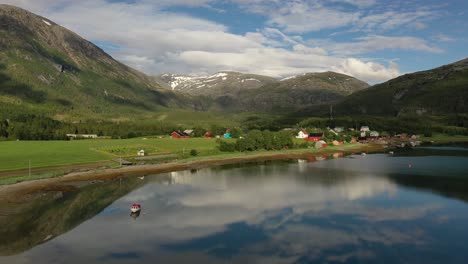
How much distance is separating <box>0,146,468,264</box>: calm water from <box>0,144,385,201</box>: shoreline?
4713 millimetres

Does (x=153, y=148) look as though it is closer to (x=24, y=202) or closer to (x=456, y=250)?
(x=24, y=202)

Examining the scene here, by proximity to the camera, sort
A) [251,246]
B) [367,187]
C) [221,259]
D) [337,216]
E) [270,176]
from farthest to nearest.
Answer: [270,176] → [367,187] → [337,216] → [251,246] → [221,259]

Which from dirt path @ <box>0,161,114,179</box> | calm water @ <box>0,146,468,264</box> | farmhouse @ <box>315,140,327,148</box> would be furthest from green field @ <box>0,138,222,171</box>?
farmhouse @ <box>315,140,327,148</box>

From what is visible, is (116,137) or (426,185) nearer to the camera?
(426,185)

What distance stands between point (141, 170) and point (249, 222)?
42386 millimetres

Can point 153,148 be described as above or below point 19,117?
below

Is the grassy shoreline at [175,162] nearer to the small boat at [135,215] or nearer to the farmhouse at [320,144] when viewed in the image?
the farmhouse at [320,144]

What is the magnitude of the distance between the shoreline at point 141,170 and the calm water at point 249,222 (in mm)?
4713

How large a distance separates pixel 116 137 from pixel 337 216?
404 feet

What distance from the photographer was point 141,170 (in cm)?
8125

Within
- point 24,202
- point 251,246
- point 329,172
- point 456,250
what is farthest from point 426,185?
point 24,202

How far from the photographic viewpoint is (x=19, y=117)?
168125 mm

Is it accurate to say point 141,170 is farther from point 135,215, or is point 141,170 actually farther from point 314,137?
point 314,137

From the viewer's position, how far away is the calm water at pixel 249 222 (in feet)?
113
